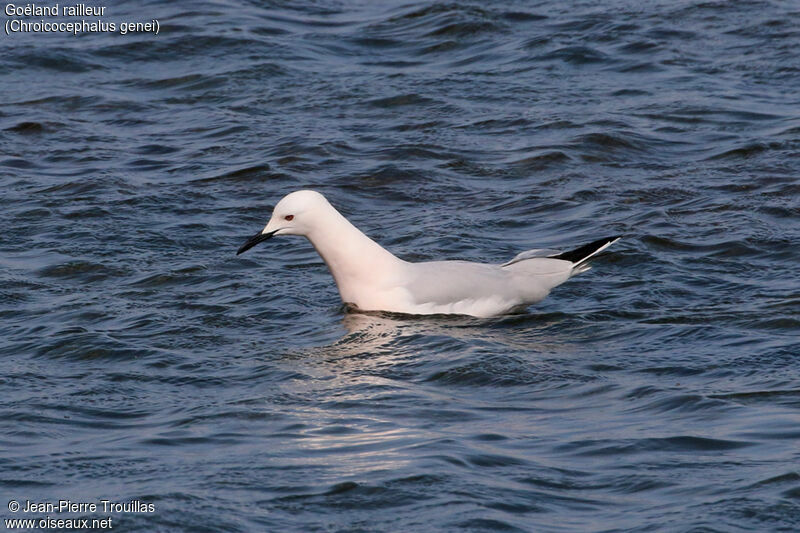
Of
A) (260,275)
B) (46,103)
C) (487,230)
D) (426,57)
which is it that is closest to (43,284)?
(260,275)

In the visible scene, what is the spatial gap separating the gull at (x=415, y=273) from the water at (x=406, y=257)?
0.14 meters

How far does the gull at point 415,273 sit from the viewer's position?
27.7 ft

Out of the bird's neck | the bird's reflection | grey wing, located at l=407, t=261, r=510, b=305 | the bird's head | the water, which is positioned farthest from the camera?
the bird's head

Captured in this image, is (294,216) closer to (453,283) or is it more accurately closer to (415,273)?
(415,273)

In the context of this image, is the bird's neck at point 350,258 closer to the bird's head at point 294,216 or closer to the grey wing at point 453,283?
the bird's head at point 294,216

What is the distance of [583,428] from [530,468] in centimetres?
58

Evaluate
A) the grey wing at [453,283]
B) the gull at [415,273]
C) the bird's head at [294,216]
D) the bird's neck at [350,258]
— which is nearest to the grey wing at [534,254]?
the gull at [415,273]

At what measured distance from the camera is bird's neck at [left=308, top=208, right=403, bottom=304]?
862cm

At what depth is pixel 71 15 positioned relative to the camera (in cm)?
1647

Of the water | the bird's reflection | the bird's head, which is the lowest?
the bird's reflection

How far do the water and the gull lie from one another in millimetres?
137

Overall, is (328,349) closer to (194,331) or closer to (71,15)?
(194,331)

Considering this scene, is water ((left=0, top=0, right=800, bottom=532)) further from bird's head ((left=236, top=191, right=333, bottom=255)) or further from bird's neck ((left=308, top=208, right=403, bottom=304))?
bird's head ((left=236, top=191, right=333, bottom=255))

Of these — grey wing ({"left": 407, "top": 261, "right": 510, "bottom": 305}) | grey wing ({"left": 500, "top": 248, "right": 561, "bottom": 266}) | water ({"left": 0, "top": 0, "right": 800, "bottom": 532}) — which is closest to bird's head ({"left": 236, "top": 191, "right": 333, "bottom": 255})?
water ({"left": 0, "top": 0, "right": 800, "bottom": 532})
